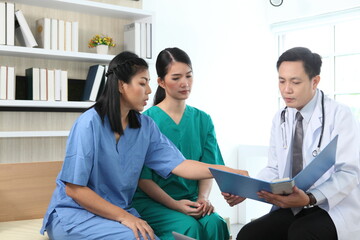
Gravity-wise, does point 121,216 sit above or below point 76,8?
below

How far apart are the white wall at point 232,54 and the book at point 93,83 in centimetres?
85

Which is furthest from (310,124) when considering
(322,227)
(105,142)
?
(105,142)

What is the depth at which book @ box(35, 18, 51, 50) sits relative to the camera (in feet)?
10.2

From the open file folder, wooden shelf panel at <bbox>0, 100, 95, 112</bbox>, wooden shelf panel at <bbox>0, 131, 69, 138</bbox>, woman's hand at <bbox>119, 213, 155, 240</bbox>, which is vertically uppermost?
wooden shelf panel at <bbox>0, 100, 95, 112</bbox>

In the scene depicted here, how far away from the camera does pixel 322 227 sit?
1.88 metres

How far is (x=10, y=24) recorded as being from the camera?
295cm

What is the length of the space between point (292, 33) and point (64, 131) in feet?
8.40

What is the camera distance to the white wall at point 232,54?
425 cm

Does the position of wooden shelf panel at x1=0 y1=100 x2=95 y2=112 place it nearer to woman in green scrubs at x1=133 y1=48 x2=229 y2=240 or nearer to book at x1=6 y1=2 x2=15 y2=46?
book at x1=6 y1=2 x2=15 y2=46

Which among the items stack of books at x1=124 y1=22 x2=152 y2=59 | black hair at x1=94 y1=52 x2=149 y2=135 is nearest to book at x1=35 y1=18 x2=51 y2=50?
stack of books at x1=124 y1=22 x2=152 y2=59

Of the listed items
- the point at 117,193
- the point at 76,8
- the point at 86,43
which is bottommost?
the point at 117,193

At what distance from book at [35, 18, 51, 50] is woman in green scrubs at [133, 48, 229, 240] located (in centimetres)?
99

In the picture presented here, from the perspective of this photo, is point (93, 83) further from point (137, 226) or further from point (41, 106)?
point (137, 226)

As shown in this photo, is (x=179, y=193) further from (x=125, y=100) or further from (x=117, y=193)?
(x=125, y=100)
